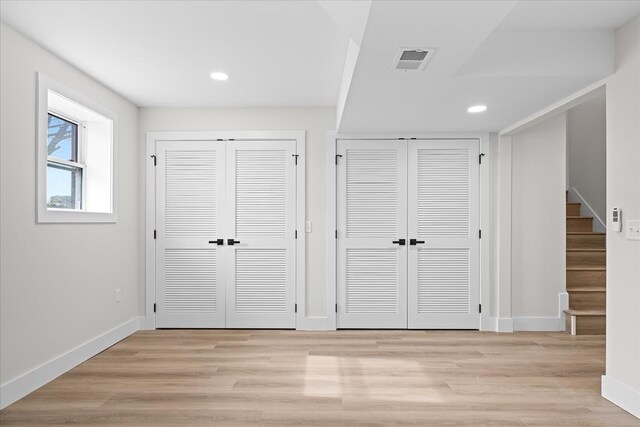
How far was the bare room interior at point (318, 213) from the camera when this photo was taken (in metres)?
2.54

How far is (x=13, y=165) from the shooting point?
273 cm

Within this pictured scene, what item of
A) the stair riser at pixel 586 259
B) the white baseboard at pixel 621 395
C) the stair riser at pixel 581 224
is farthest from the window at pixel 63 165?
the stair riser at pixel 581 224

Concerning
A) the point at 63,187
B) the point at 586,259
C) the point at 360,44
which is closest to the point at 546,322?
the point at 586,259

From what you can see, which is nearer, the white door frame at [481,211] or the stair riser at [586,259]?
the white door frame at [481,211]

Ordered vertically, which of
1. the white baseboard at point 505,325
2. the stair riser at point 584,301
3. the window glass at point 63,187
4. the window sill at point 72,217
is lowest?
the white baseboard at point 505,325

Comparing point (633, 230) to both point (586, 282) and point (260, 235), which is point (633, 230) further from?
point (260, 235)

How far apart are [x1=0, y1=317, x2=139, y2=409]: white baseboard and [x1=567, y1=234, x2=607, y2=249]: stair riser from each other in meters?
5.16

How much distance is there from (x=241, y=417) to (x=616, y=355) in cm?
236

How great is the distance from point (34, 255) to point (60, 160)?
945 mm

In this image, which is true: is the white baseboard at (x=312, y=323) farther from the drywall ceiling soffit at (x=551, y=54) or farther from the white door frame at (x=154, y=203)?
the drywall ceiling soffit at (x=551, y=54)

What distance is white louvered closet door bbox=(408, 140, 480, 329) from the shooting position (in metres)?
4.53

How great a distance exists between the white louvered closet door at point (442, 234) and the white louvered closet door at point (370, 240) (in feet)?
0.53

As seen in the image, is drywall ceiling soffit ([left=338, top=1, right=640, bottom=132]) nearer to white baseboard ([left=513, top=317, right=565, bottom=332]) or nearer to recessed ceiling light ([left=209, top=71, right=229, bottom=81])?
recessed ceiling light ([left=209, top=71, right=229, bottom=81])

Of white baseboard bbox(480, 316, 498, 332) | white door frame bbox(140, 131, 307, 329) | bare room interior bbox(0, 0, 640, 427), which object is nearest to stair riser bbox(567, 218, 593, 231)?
bare room interior bbox(0, 0, 640, 427)
